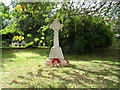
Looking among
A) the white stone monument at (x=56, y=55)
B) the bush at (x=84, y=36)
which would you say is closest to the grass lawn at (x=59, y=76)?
the white stone monument at (x=56, y=55)

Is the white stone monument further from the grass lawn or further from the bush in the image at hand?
the bush

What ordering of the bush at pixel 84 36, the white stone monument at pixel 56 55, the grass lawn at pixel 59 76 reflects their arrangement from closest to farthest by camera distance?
the grass lawn at pixel 59 76, the white stone monument at pixel 56 55, the bush at pixel 84 36

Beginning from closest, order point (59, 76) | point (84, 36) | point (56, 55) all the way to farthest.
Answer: point (59, 76)
point (56, 55)
point (84, 36)

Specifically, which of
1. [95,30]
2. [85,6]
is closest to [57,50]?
[85,6]

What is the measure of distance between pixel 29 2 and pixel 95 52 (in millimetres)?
8525

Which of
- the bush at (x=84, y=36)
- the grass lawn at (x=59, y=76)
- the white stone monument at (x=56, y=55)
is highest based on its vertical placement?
the bush at (x=84, y=36)

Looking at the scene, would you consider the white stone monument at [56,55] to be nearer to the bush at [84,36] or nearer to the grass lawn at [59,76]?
the grass lawn at [59,76]

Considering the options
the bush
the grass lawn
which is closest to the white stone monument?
the grass lawn

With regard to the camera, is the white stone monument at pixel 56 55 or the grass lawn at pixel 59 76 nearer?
the grass lawn at pixel 59 76

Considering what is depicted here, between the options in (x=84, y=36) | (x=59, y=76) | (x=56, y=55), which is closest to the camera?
(x=59, y=76)

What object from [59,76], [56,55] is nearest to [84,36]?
[56,55]

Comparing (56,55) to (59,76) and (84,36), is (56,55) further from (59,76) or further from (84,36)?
(84,36)

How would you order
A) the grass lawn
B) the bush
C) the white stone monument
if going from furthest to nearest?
1. the bush
2. the white stone monument
3. the grass lawn

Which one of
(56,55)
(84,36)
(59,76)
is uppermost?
(84,36)
